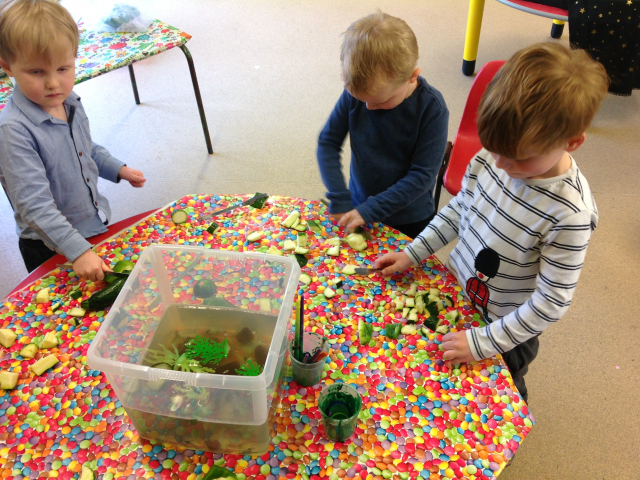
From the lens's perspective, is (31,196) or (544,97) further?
(31,196)

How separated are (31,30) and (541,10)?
8.43ft

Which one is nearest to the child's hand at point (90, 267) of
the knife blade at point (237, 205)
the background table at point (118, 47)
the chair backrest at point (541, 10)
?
the knife blade at point (237, 205)

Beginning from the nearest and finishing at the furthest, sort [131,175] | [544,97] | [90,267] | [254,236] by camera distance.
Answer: [544,97] < [90,267] < [254,236] < [131,175]

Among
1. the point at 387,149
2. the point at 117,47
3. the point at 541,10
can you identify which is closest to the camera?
the point at 387,149

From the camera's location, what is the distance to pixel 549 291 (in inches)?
36.0

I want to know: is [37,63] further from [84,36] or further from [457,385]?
[84,36]

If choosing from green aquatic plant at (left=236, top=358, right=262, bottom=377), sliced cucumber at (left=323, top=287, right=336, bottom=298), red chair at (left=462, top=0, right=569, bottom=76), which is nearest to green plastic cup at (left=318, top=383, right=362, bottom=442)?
green aquatic plant at (left=236, top=358, right=262, bottom=377)

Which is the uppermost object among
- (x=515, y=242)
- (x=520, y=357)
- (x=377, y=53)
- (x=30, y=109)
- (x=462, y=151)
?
(x=377, y=53)

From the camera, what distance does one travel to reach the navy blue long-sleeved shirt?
1.25 metres

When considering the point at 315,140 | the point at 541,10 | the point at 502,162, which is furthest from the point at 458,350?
the point at 541,10

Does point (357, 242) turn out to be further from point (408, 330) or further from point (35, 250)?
point (35, 250)

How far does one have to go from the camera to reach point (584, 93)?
2.55 feet

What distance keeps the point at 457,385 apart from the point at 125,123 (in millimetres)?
2745

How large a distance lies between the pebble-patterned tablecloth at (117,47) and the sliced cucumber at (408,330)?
1629 mm
